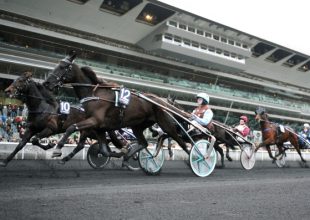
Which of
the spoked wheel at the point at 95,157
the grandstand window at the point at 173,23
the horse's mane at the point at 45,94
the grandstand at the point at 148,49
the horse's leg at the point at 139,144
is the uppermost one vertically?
the grandstand window at the point at 173,23

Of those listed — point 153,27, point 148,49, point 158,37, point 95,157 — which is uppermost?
point 153,27

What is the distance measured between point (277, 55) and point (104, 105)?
159ft

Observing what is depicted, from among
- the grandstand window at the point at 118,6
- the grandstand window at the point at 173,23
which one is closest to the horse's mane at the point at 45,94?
the grandstand window at the point at 118,6

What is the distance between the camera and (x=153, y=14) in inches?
1474

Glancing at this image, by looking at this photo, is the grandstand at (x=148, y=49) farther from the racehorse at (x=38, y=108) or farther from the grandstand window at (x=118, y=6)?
the racehorse at (x=38, y=108)

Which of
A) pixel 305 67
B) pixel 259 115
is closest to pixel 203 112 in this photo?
pixel 259 115

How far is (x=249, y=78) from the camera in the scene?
2025 inches

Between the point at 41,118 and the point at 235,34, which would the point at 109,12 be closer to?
the point at 235,34

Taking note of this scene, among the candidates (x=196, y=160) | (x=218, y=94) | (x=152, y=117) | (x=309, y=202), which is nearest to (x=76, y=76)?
(x=152, y=117)

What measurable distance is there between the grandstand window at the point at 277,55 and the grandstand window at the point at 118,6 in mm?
23921

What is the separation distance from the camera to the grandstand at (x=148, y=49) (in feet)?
97.2

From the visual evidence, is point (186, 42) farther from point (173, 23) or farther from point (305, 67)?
point (305, 67)

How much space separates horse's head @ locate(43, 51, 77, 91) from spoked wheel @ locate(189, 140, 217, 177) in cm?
293

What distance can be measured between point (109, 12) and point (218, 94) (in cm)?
1438
